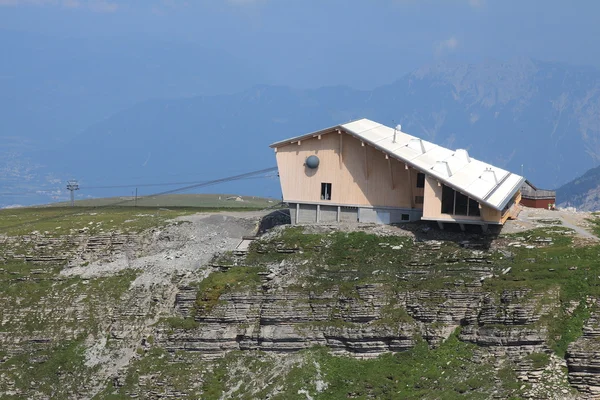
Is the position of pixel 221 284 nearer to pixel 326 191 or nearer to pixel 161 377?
pixel 161 377

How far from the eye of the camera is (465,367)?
2021 inches

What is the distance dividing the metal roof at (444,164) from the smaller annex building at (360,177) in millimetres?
103

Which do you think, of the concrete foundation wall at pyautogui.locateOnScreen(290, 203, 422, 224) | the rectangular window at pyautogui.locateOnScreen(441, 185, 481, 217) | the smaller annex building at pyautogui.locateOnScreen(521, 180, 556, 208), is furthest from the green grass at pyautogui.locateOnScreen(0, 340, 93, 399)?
the smaller annex building at pyautogui.locateOnScreen(521, 180, 556, 208)

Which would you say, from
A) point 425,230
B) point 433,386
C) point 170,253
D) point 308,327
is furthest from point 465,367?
point 170,253

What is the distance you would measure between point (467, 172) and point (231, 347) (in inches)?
981

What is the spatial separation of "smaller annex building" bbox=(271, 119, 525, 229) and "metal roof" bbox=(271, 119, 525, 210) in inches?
4.1

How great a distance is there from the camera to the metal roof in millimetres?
61812

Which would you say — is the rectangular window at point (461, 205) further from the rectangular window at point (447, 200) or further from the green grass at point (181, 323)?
the green grass at point (181, 323)

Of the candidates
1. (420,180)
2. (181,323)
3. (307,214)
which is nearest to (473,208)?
(420,180)

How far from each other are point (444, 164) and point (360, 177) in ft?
21.9

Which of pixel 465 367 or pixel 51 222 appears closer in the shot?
pixel 465 367

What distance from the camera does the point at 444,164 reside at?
6612 centimetres

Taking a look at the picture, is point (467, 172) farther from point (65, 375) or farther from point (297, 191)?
point (65, 375)

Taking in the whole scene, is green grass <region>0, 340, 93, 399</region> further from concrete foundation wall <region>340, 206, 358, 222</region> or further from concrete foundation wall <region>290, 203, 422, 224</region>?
concrete foundation wall <region>340, 206, 358, 222</region>
